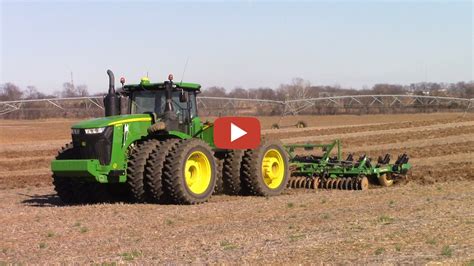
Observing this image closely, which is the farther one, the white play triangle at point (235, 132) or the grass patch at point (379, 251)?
the white play triangle at point (235, 132)

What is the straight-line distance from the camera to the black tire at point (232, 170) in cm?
1380

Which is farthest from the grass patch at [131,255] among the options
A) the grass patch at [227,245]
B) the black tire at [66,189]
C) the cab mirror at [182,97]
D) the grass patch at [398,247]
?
the black tire at [66,189]

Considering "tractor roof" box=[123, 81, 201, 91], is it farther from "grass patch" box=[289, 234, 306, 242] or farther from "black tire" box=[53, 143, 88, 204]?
"grass patch" box=[289, 234, 306, 242]

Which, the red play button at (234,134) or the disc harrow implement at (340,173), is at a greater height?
the red play button at (234,134)

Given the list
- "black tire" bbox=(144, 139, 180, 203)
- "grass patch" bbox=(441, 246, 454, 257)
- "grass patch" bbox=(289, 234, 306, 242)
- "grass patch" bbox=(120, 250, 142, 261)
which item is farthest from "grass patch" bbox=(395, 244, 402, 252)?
"black tire" bbox=(144, 139, 180, 203)

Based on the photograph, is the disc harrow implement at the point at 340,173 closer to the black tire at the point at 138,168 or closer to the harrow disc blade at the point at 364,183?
the harrow disc blade at the point at 364,183

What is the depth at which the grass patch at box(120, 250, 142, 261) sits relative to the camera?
7.47m

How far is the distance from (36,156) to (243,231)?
880 inches

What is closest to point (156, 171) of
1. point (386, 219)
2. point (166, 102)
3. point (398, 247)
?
point (166, 102)

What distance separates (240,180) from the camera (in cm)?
1403

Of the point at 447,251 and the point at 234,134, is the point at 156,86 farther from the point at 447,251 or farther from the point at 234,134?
the point at 447,251

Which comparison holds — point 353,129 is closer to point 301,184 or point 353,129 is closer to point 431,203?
point 301,184

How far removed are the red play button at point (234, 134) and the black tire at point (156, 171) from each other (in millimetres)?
1767

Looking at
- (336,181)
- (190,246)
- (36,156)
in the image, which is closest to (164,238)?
(190,246)
